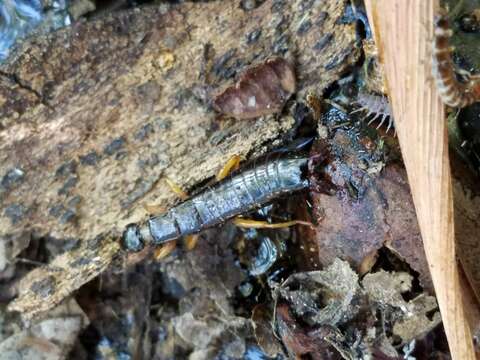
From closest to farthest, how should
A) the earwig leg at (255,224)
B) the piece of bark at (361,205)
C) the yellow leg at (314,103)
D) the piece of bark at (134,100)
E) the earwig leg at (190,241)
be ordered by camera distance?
the piece of bark at (361,205) → the piece of bark at (134,100) → the yellow leg at (314,103) → the earwig leg at (255,224) → the earwig leg at (190,241)

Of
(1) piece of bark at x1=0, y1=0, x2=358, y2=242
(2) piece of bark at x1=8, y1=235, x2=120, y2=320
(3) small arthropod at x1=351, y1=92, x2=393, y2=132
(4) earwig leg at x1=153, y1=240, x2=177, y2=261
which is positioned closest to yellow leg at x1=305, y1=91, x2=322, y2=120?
(1) piece of bark at x1=0, y1=0, x2=358, y2=242

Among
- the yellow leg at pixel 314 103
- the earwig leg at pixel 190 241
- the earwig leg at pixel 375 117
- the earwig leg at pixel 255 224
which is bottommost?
the earwig leg at pixel 190 241

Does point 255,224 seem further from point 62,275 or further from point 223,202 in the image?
point 62,275

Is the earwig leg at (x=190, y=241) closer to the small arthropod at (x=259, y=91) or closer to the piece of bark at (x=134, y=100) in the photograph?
the piece of bark at (x=134, y=100)

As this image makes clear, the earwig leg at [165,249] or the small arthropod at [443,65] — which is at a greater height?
the small arthropod at [443,65]

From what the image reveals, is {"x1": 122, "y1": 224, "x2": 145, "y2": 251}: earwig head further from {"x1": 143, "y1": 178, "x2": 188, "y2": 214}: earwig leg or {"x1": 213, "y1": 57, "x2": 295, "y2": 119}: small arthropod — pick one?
{"x1": 213, "y1": 57, "x2": 295, "y2": 119}: small arthropod

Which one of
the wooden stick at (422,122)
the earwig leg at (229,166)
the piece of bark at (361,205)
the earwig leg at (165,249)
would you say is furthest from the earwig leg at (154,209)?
the wooden stick at (422,122)

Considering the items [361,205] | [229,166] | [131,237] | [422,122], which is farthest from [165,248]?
[422,122]

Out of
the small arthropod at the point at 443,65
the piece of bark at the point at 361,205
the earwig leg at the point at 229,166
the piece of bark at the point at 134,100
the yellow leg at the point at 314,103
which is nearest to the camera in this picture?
the small arthropod at the point at 443,65
